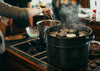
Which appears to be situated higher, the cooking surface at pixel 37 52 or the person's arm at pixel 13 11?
the person's arm at pixel 13 11

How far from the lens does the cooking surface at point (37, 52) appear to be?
1706 millimetres

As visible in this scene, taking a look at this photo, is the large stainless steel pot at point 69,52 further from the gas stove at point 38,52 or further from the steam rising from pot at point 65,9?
the steam rising from pot at point 65,9

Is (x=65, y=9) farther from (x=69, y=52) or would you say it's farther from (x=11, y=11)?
(x=69, y=52)

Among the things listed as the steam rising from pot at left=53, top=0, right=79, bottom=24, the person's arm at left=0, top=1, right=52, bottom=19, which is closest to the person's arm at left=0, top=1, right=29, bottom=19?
the person's arm at left=0, top=1, right=52, bottom=19

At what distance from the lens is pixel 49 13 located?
91.9 inches

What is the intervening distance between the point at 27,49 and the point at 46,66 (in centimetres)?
51

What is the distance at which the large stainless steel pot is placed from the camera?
1515 mm

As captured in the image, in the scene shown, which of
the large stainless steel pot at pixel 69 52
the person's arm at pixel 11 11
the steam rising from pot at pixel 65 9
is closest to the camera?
the large stainless steel pot at pixel 69 52

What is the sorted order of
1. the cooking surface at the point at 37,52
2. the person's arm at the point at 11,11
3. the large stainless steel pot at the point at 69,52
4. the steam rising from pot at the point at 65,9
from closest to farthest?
the large stainless steel pot at the point at 69,52
the cooking surface at the point at 37,52
the person's arm at the point at 11,11
the steam rising from pot at the point at 65,9

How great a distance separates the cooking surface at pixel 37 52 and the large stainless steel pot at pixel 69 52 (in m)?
0.12

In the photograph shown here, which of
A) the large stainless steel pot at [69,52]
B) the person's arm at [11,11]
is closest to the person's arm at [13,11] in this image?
the person's arm at [11,11]

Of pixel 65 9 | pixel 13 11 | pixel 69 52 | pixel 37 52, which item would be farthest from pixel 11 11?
pixel 69 52

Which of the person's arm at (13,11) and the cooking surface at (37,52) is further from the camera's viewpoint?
the person's arm at (13,11)

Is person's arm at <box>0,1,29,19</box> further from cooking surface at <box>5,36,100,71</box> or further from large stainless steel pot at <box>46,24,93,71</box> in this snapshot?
large stainless steel pot at <box>46,24,93,71</box>
